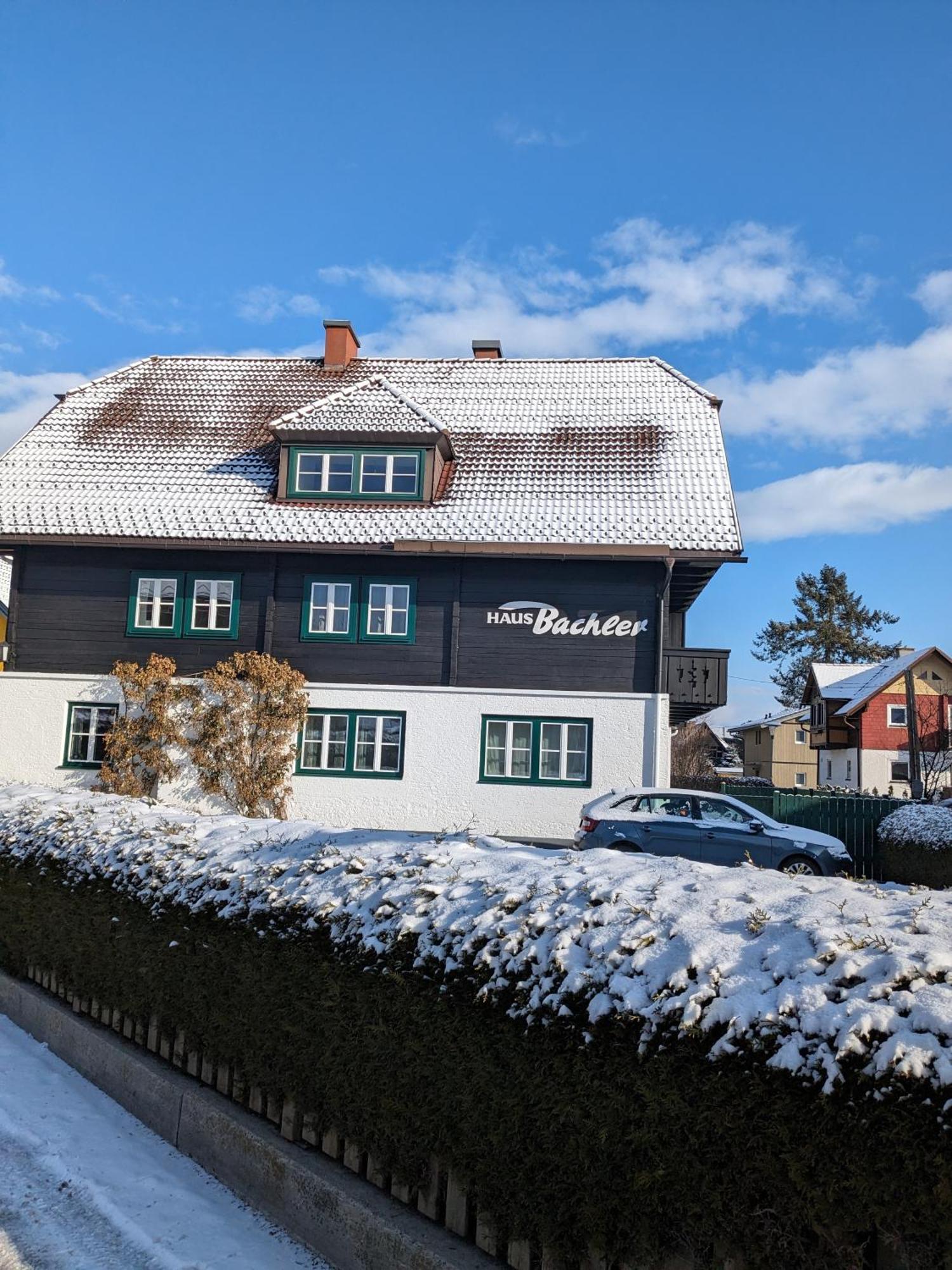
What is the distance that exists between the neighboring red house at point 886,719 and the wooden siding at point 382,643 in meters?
33.8

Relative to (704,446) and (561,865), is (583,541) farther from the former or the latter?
(561,865)

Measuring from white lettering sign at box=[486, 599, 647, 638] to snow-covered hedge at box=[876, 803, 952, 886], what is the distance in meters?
6.14

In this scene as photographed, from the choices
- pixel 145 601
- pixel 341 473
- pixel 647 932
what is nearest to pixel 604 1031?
pixel 647 932

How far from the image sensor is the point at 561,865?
518 centimetres

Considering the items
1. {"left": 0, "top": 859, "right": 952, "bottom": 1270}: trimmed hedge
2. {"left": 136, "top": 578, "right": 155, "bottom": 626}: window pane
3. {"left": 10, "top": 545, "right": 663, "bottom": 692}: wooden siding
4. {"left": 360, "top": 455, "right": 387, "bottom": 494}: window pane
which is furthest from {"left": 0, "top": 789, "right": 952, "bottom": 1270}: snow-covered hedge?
{"left": 360, "top": 455, "right": 387, "bottom": 494}: window pane

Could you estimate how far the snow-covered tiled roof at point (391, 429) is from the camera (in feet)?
74.1

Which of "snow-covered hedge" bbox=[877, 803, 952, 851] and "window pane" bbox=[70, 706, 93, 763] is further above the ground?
"window pane" bbox=[70, 706, 93, 763]

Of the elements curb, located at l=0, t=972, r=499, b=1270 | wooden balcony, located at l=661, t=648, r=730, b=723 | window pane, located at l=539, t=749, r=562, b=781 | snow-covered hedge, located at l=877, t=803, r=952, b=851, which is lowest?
curb, located at l=0, t=972, r=499, b=1270

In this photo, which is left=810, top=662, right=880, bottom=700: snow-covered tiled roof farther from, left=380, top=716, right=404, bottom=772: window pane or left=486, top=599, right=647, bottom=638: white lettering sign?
left=380, top=716, right=404, bottom=772: window pane

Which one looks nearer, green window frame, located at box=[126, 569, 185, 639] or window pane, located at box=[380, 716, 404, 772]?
window pane, located at box=[380, 716, 404, 772]

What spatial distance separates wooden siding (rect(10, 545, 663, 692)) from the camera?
22172 mm

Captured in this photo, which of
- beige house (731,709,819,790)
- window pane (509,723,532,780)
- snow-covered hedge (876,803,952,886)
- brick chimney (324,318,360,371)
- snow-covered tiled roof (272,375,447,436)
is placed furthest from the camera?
beige house (731,709,819,790)

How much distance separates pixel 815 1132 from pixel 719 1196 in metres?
0.43

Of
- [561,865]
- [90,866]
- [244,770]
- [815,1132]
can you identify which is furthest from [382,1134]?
[244,770]
